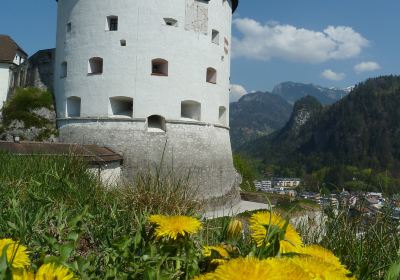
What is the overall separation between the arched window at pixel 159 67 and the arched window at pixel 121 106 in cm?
158

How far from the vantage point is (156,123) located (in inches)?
648

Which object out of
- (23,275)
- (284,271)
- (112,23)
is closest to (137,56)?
(112,23)

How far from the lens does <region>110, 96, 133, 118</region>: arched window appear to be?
16.1 meters

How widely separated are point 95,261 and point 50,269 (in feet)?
3.02

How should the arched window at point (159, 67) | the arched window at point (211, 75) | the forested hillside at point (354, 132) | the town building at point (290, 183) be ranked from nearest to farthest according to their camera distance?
the town building at point (290, 183) < the arched window at point (159, 67) < the arched window at point (211, 75) < the forested hillside at point (354, 132)

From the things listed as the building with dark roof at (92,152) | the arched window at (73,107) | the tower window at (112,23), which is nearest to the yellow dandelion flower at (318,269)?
the building with dark roof at (92,152)

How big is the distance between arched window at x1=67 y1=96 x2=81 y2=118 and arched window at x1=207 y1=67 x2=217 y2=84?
5.71m

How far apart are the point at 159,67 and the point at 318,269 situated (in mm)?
16246

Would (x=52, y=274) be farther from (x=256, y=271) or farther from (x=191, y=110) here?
(x=191, y=110)

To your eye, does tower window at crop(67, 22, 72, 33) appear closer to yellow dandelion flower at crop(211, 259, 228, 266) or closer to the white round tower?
the white round tower

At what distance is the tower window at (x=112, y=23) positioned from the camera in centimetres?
1607

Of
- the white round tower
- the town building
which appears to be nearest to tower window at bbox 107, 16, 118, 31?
the white round tower

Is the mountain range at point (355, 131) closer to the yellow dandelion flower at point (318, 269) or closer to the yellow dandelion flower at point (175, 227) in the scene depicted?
the yellow dandelion flower at point (175, 227)

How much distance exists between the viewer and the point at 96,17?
16047mm
